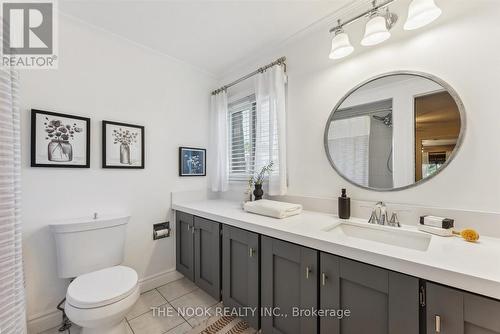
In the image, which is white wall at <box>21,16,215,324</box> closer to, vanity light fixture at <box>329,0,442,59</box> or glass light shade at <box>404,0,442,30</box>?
vanity light fixture at <box>329,0,442,59</box>

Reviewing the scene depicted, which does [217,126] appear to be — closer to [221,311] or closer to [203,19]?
[203,19]

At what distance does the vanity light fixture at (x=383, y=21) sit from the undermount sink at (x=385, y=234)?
1.19 m

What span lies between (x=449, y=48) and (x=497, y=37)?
0.18 metres

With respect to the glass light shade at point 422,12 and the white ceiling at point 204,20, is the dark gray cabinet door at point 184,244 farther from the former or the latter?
the glass light shade at point 422,12

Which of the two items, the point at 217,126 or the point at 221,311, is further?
the point at 217,126

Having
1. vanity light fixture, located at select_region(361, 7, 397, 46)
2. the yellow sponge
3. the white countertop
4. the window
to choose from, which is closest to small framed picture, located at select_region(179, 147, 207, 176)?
the window

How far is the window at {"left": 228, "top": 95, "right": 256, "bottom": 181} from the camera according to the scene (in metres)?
2.29

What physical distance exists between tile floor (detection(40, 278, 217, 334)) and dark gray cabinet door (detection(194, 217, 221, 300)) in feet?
0.50

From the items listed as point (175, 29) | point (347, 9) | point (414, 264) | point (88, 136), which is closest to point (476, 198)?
point (414, 264)

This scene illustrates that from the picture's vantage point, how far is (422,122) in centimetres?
127

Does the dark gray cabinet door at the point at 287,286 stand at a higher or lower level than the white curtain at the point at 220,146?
lower

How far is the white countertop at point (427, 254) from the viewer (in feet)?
2.30

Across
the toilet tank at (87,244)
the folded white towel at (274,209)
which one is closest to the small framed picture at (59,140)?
the toilet tank at (87,244)

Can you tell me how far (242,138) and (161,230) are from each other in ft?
4.49
